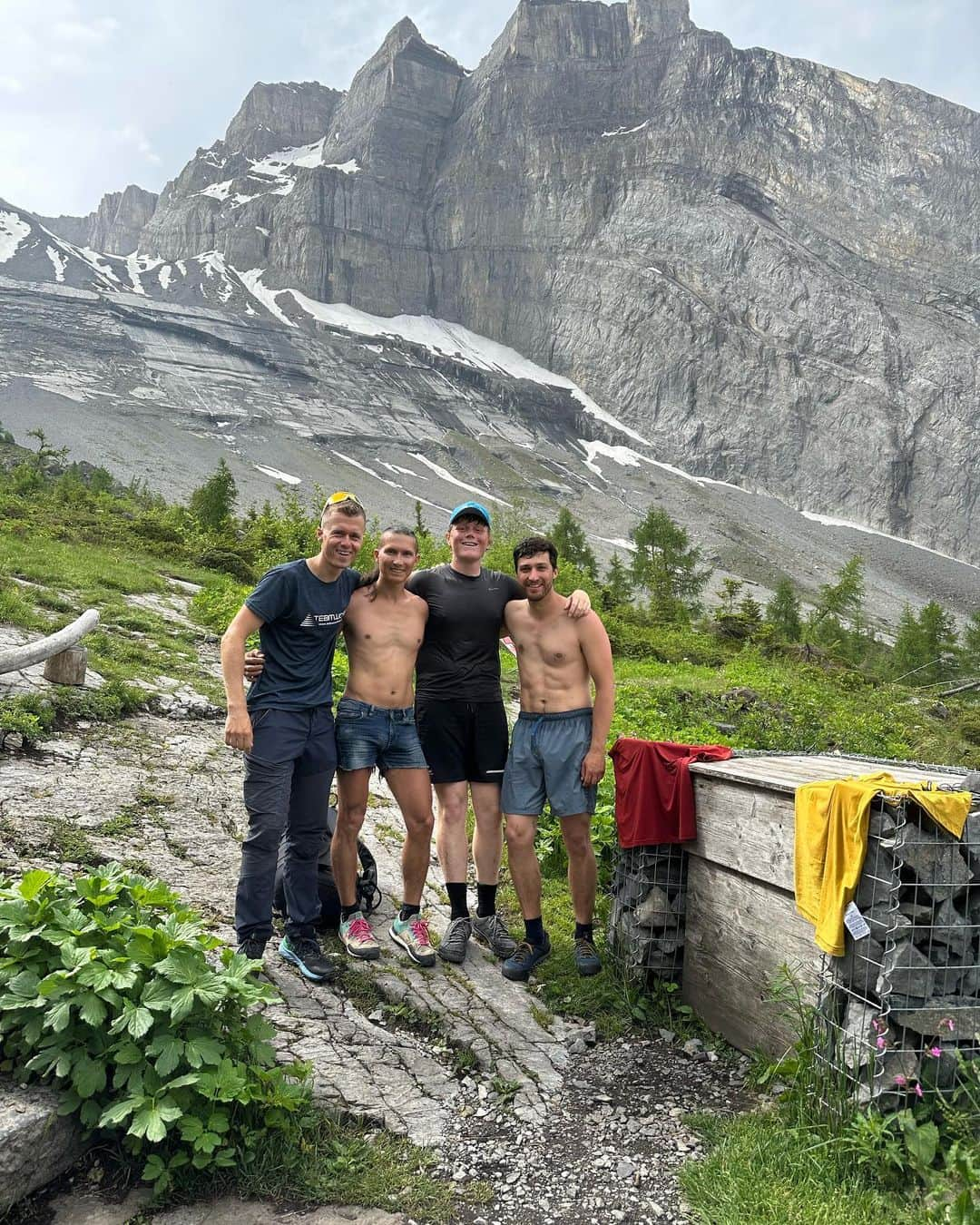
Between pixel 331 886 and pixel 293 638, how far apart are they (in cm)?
176

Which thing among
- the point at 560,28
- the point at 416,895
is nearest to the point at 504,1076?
the point at 416,895

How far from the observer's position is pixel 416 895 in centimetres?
546

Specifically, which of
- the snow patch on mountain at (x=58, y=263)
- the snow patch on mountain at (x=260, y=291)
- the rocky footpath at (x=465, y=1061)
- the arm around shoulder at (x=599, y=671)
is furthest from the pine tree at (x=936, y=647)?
the snow patch on mountain at (x=58, y=263)

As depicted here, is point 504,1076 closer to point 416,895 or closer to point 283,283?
point 416,895

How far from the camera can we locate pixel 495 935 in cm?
565

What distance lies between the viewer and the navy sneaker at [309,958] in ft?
15.7

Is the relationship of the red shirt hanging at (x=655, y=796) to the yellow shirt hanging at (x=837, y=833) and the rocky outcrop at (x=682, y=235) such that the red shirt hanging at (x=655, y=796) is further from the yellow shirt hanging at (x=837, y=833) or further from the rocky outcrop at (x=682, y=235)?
the rocky outcrop at (x=682, y=235)

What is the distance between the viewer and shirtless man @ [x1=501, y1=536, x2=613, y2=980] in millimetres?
5379

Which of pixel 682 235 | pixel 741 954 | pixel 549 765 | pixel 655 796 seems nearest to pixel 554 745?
pixel 549 765

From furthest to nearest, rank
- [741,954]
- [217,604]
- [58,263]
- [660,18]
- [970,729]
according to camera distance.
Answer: [660,18] < [58,263] < [970,729] < [217,604] < [741,954]

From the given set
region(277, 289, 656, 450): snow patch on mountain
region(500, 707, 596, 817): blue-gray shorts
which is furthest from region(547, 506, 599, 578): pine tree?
region(277, 289, 656, 450): snow patch on mountain

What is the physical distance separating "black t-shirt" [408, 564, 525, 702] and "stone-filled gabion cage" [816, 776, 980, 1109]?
278 cm

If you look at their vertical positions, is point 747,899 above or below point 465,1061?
above

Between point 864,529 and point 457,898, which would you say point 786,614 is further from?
point 864,529
